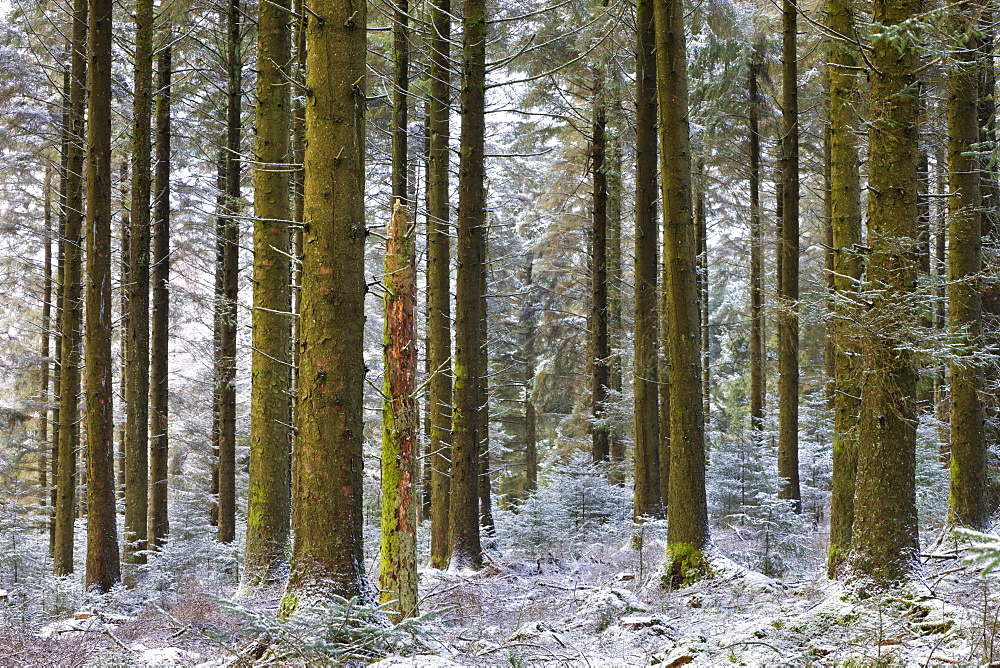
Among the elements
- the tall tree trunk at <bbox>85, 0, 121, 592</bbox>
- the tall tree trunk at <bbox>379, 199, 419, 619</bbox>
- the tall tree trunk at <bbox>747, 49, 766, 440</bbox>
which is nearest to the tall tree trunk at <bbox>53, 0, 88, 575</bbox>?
the tall tree trunk at <bbox>85, 0, 121, 592</bbox>

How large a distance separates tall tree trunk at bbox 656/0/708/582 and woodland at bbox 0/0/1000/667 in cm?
4

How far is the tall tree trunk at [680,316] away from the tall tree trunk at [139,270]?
24.1 ft

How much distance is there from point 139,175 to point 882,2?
9576 millimetres

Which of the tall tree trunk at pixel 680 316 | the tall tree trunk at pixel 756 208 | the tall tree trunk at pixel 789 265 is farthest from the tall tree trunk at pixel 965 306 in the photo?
the tall tree trunk at pixel 756 208

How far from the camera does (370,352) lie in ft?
96.2

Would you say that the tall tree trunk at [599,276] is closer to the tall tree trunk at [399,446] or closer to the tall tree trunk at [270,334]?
the tall tree trunk at [270,334]

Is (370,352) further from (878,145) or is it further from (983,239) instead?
(878,145)

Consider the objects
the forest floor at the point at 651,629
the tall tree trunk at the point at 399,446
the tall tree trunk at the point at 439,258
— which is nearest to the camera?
the forest floor at the point at 651,629

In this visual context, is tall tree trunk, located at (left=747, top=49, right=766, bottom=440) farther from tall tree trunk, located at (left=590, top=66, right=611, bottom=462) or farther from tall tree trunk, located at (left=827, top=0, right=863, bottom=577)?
tall tree trunk, located at (left=827, top=0, right=863, bottom=577)

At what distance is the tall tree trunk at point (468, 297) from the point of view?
10406 millimetres

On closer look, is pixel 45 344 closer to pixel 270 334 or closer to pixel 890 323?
pixel 270 334

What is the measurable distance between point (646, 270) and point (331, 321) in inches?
304

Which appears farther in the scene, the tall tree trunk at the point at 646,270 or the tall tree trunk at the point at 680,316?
the tall tree trunk at the point at 646,270

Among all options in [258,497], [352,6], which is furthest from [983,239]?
[258,497]
